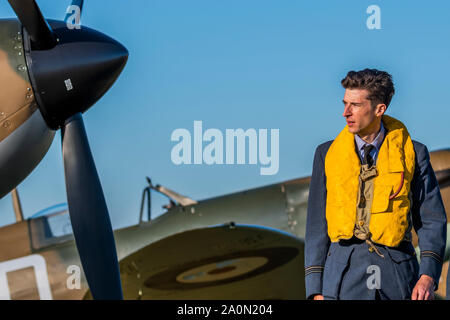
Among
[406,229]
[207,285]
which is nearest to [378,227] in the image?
[406,229]

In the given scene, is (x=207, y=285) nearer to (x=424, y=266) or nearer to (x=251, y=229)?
(x=251, y=229)

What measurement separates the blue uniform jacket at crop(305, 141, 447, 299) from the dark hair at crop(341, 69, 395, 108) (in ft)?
0.94

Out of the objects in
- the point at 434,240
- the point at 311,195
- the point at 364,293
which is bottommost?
the point at 364,293

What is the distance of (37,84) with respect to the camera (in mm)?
4461

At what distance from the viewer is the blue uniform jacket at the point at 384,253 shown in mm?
2605

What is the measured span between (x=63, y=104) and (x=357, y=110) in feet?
8.84

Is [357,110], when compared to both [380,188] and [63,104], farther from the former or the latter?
[63,104]

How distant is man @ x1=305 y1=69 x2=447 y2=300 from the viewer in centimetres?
261

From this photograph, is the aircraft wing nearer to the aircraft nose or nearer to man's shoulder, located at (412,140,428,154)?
the aircraft nose

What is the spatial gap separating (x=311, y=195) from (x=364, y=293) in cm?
51

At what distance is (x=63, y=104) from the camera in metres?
4.68

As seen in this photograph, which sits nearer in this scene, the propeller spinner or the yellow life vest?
the yellow life vest

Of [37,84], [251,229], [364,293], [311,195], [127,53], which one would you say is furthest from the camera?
[251,229]

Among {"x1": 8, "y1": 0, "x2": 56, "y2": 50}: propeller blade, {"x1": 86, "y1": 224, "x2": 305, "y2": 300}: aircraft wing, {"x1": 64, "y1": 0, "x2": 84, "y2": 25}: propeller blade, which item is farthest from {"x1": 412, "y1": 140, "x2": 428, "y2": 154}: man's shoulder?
{"x1": 86, "y1": 224, "x2": 305, "y2": 300}: aircraft wing
